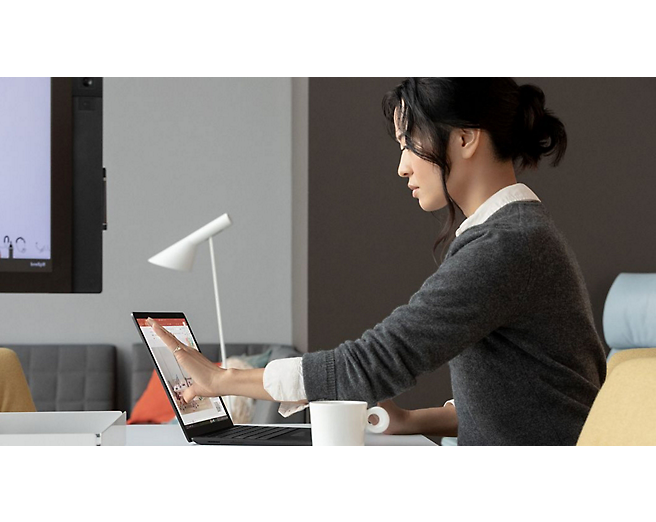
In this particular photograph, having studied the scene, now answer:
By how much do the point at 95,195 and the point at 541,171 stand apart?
2.95 m

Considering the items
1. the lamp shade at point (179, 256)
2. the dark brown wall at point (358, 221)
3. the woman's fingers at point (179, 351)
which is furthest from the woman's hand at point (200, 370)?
the dark brown wall at point (358, 221)

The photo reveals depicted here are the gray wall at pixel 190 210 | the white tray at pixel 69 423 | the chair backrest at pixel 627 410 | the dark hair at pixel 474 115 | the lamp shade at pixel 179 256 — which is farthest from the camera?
the gray wall at pixel 190 210

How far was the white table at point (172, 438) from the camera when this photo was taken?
1280 mm

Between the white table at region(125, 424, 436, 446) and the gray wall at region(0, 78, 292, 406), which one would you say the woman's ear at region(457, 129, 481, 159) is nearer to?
the white table at region(125, 424, 436, 446)

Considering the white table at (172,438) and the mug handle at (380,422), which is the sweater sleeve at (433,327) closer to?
the mug handle at (380,422)

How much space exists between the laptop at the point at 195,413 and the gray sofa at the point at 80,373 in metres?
2.81

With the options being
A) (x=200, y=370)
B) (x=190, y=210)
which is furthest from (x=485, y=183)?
(x=190, y=210)

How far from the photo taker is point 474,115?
1.22 meters

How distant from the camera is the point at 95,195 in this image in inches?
36.9

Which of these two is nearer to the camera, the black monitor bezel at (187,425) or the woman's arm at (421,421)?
the black monitor bezel at (187,425)
